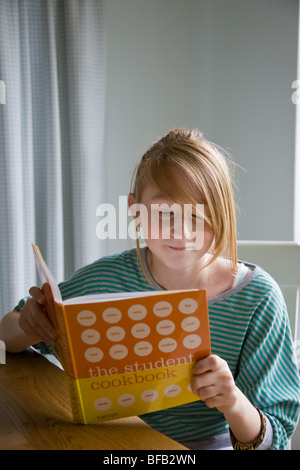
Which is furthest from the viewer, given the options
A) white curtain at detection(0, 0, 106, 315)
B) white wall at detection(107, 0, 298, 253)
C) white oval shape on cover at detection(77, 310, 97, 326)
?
white wall at detection(107, 0, 298, 253)

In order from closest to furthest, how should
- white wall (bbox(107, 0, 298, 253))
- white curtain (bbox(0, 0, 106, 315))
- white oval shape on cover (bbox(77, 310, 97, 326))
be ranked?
white oval shape on cover (bbox(77, 310, 97, 326)) → white curtain (bbox(0, 0, 106, 315)) → white wall (bbox(107, 0, 298, 253))

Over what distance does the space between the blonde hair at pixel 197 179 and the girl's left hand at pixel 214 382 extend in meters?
0.31

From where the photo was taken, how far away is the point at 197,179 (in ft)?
3.05

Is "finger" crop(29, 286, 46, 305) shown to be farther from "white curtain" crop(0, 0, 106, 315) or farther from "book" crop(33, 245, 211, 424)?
"white curtain" crop(0, 0, 106, 315)

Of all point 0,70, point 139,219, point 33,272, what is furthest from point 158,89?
point 139,219

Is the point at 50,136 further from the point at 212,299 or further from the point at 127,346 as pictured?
the point at 127,346

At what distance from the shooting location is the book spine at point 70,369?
0.64m

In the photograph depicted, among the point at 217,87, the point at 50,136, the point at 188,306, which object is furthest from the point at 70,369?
the point at 217,87

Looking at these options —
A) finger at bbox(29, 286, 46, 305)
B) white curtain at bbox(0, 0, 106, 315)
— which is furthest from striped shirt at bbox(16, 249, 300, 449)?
white curtain at bbox(0, 0, 106, 315)

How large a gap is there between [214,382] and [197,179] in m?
0.38

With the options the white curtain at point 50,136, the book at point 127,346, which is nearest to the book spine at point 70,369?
the book at point 127,346

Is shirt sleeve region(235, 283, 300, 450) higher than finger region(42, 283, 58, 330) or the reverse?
the reverse

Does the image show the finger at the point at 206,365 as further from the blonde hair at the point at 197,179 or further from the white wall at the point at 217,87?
the white wall at the point at 217,87

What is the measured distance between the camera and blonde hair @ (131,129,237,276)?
3.05ft
